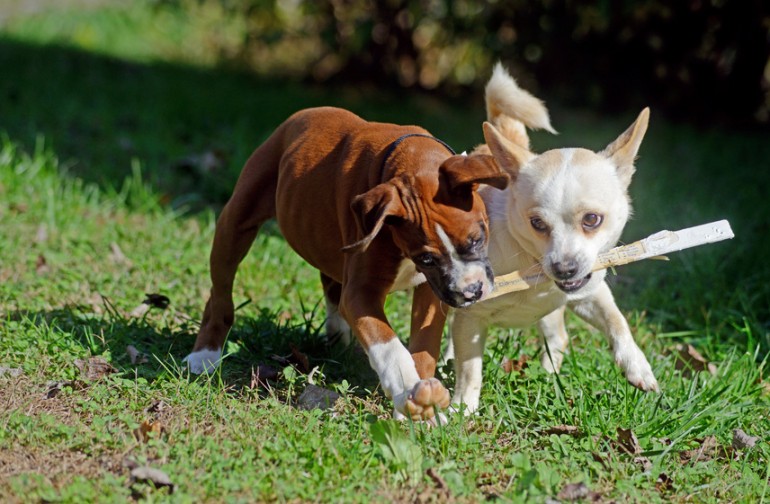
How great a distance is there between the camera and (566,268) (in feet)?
11.8

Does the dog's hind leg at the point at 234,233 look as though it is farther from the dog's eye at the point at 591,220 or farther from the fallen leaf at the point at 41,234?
the fallen leaf at the point at 41,234

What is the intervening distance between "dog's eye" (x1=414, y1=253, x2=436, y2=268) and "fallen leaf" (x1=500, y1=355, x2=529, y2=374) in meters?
0.92

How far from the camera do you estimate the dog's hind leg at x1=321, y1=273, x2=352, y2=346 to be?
14.8ft

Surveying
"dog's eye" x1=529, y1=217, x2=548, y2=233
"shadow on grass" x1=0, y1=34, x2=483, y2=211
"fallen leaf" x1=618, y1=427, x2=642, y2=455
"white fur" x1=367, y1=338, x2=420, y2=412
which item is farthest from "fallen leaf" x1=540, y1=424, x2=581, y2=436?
"shadow on grass" x1=0, y1=34, x2=483, y2=211

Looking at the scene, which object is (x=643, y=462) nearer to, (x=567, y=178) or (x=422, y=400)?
(x=422, y=400)

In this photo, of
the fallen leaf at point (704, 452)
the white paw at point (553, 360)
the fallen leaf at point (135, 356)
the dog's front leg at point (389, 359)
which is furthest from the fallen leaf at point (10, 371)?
the fallen leaf at point (704, 452)

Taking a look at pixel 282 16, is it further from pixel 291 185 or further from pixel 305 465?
pixel 305 465

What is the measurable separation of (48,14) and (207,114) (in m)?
4.60

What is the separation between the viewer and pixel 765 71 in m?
9.12

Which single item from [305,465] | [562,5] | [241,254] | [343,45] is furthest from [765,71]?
[305,465]

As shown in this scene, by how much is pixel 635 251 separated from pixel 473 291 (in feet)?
2.59

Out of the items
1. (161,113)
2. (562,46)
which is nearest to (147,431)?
(161,113)

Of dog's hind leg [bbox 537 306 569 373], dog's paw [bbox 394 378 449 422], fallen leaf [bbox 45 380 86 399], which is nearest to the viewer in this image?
dog's paw [bbox 394 378 449 422]

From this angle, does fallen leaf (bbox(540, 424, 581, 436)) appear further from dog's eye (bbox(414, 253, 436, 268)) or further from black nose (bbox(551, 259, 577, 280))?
dog's eye (bbox(414, 253, 436, 268))
